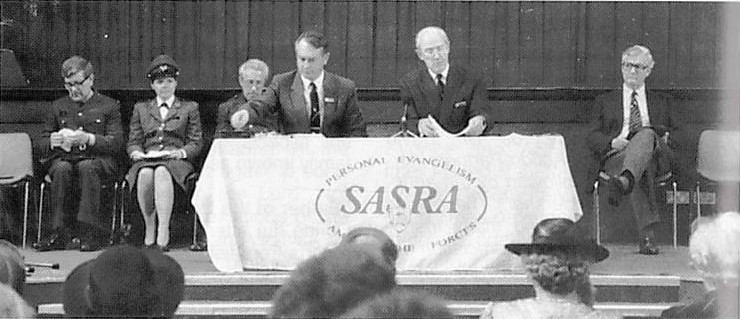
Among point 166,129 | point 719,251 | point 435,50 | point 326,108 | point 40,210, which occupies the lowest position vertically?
point 40,210

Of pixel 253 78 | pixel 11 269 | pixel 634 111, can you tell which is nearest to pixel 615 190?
pixel 634 111

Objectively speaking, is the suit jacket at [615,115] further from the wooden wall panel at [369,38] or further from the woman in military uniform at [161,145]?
the woman in military uniform at [161,145]

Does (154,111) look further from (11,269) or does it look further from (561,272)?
(561,272)

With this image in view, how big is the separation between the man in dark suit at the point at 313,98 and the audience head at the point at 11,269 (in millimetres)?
2275

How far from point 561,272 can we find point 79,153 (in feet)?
10.2

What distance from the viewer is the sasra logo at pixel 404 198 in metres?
4.37

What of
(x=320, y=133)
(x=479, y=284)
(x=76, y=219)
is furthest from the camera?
(x=76, y=219)

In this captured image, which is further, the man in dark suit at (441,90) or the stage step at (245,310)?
the man in dark suit at (441,90)

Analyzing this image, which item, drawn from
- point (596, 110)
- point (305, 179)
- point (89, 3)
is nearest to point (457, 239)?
point (305, 179)

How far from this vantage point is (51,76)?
6051 mm

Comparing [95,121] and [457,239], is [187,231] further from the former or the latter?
[457,239]

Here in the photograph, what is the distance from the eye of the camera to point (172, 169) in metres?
5.34

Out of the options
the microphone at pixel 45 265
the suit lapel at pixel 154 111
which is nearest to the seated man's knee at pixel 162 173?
the suit lapel at pixel 154 111

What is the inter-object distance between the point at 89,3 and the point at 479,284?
2.62 meters
